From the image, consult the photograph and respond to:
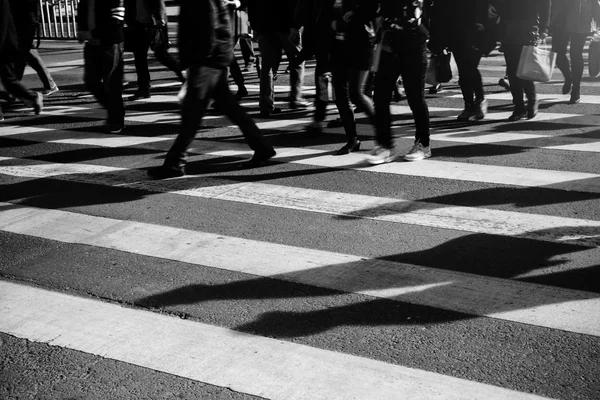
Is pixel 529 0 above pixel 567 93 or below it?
above

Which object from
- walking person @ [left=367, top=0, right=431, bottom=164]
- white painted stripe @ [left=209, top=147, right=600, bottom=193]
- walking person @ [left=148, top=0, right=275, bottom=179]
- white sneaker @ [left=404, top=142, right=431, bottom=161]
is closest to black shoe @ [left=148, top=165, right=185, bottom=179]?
walking person @ [left=148, top=0, right=275, bottom=179]

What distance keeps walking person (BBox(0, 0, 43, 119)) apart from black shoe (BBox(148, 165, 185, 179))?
3.71 metres

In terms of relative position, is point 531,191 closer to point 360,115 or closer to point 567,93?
point 360,115

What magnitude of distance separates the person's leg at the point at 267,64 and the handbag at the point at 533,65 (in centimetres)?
272

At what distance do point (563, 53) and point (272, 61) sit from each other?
12.0 feet

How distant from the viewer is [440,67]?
31.6 feet

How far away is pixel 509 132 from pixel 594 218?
3020mm

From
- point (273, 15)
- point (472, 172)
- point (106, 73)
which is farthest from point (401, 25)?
point (106, 73)

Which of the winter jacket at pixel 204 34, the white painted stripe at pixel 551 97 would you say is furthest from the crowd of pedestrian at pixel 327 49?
the white painted stripe at pixel 551 97

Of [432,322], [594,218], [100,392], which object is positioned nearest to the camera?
[100,392]

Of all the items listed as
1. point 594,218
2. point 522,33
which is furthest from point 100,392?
point 522,33

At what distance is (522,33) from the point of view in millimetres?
8883

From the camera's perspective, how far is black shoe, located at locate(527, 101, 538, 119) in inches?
365

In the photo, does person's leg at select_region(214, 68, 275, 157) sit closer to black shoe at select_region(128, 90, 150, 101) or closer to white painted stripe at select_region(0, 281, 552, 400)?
white painted stripe at select_region(0, 281, 552, 400)
